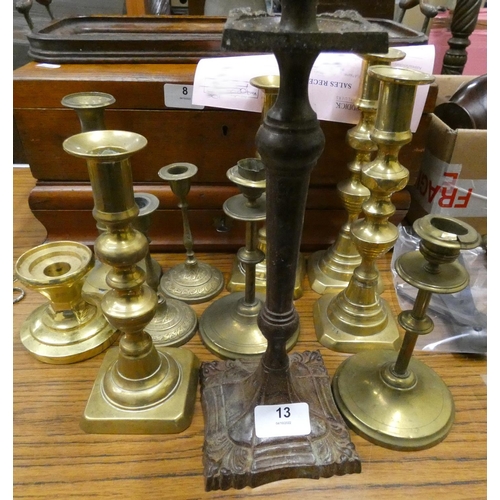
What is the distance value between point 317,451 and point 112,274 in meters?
0.37

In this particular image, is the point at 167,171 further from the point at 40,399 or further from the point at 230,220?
the point at 40,399

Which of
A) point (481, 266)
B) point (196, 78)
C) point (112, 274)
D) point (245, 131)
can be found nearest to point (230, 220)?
point (245, 131)

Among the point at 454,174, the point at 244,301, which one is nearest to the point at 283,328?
the point at 244,301

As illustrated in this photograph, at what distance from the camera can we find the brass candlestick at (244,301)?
2.23 ft

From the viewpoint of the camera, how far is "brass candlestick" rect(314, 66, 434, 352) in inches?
24.4

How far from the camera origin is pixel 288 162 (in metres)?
0.45

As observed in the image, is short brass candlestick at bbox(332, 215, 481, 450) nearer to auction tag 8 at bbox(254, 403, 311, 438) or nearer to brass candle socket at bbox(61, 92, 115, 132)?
auction tag 8 at bbox(254, 403, 311, 438)

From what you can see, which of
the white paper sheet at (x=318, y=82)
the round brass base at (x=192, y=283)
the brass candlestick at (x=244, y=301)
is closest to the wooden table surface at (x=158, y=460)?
the brass candlestick at (x=244, y=301)

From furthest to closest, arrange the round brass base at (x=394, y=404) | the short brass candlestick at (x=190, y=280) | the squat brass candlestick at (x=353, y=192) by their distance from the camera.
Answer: the short brass candlestick at (x=190, y=280)
the squat brass candlestick at (x=353, y=192)
the round brass base at (x=394, y=404)

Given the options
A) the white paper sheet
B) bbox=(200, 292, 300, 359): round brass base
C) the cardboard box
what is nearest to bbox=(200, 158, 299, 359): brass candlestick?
bbox=(200, 292, 300, 359): round brass base

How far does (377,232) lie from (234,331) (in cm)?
30

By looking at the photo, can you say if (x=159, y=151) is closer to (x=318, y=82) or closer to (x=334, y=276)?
(x=318, y=82)

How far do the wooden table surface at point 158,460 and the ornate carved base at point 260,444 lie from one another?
2 cm

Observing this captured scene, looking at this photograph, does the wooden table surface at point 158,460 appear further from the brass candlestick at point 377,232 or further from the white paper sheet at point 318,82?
the white paper sheet at point 318,82
